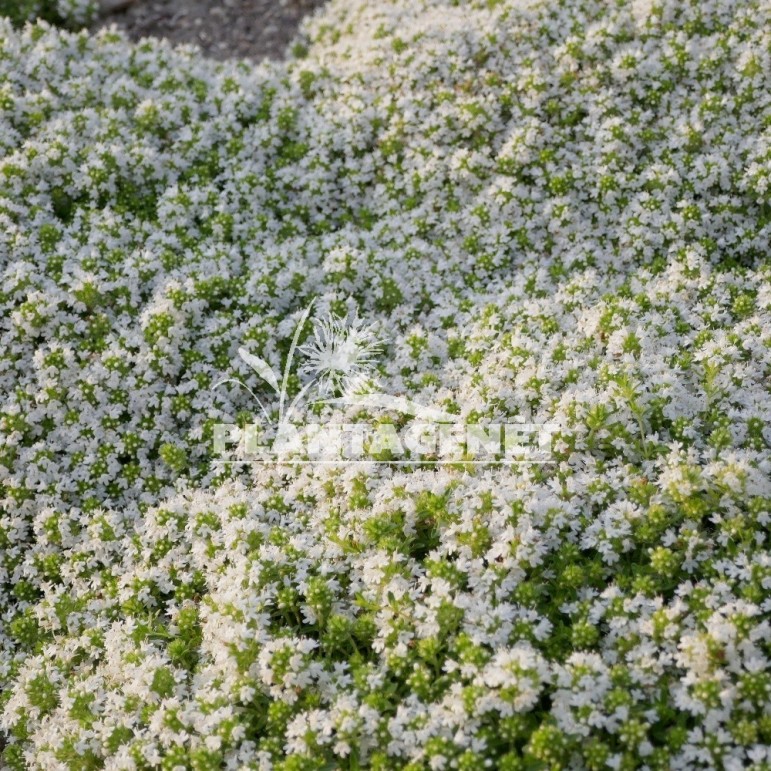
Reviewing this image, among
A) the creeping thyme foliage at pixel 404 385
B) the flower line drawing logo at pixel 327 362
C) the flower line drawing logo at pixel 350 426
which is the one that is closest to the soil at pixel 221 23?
the creeping thyme foliage at pixel 404 385

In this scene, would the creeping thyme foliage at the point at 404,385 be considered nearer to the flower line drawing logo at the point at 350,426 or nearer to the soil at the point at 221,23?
the flower line drawing logo at the point at 350,426

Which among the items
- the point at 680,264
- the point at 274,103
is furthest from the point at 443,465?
the point at 274,103

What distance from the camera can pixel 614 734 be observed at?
16.7 feet

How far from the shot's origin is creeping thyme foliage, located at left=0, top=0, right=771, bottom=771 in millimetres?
5398

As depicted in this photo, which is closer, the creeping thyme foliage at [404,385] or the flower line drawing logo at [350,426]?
the creeping thyme foliage at [404,385]

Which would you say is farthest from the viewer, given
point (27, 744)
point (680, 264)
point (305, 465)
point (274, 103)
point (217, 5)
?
point (217, 5)

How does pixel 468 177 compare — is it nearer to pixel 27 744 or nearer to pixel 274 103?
pixel 274 103

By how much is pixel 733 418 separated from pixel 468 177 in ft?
13.1

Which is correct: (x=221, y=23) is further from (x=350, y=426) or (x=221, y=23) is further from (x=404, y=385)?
(x=350, y=426)

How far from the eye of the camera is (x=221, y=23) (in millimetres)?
14352

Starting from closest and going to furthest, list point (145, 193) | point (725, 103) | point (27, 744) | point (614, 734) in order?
point (614, 734) < point (27, 744) < point (725, 103) < point (145, 193)

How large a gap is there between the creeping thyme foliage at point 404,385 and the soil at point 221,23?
9.89 ft

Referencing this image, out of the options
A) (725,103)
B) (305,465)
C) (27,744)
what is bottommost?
(27,744)

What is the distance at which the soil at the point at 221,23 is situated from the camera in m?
14.0
